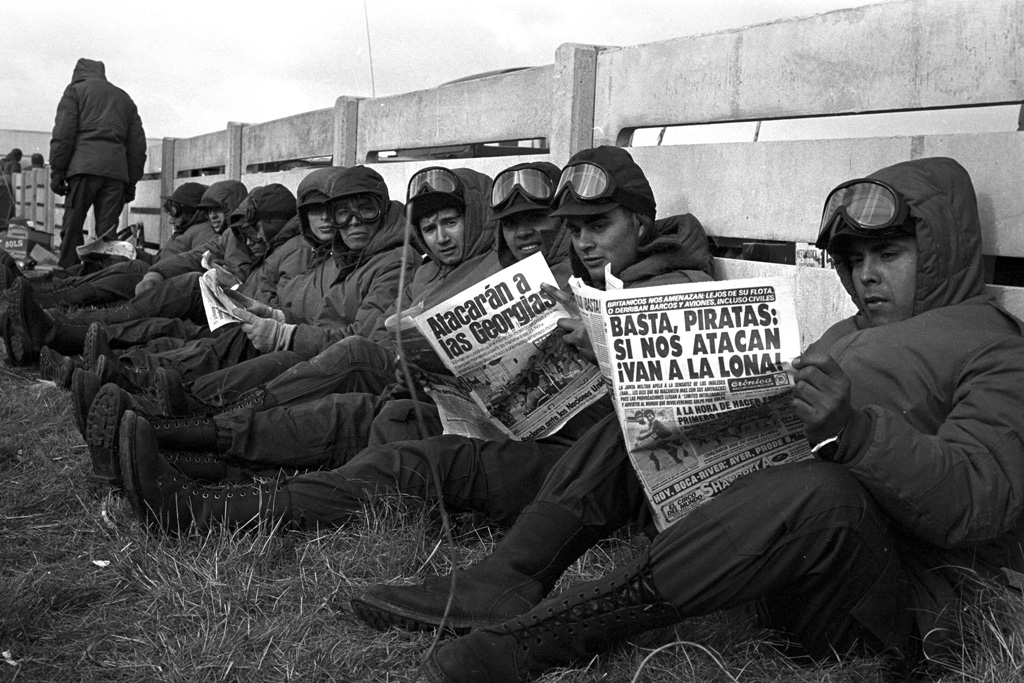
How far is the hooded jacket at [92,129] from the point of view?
1091 cm

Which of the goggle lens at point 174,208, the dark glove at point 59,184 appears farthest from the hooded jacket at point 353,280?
the dark glove at point 59,184

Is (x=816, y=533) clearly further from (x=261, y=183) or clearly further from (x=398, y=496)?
(x=261, y=183)

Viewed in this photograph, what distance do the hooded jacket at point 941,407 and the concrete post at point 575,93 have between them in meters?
2.56

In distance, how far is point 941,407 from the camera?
8.68 feet

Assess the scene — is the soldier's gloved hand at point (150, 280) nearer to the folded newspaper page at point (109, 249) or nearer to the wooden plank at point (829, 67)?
the folded newspaper page at point (109, 249)

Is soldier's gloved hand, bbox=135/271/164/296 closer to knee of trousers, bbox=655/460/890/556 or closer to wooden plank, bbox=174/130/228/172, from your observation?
wooden plank, bbox=174/130/228/172

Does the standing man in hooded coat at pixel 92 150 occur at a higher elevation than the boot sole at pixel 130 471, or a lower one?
higher

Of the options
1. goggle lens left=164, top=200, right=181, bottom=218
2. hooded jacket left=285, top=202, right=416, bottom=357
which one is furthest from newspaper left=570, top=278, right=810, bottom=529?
goggle lens left=164, top=200, right=181, bottom=218

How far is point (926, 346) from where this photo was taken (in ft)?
8.89

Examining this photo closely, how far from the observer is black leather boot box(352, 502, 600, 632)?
274cm

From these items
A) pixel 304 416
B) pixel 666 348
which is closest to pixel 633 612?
pixel 666 348

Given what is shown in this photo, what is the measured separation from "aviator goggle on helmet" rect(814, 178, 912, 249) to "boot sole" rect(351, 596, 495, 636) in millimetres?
1421

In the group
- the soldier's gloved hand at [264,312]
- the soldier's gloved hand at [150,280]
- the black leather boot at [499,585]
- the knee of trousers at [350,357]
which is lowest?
the black leather boot at [499,585]

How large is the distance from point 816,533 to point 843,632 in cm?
33
